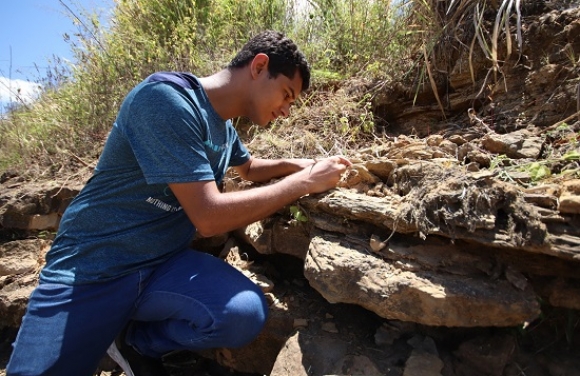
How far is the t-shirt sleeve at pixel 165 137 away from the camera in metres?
1.69

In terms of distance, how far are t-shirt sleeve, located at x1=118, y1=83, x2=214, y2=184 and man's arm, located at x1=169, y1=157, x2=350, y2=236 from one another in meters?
0.06

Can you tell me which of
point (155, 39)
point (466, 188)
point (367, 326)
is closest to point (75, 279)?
point (367, 326)

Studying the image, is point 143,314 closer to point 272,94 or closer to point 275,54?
point 272,94

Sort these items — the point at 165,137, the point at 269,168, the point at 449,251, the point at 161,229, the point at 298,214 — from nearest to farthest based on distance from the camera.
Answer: the point at 165,137
the point at 449,251
the point at 161,229
the point at 298,214
the point at 269,168

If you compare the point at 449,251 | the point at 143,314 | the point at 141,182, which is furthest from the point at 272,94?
the point at 143,314

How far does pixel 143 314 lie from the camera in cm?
201

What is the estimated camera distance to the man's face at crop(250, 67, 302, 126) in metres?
2.02

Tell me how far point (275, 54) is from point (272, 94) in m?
0.18

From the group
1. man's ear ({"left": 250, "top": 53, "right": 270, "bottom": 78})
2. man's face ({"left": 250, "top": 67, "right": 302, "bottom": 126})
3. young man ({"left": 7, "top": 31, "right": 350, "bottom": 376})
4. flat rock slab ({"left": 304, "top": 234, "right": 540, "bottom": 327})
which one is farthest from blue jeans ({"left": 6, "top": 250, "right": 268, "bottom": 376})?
man's ear ({"left": 250, "top": 53, "right": 270, "bottom": 78})

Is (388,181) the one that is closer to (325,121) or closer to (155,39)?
(325,121)

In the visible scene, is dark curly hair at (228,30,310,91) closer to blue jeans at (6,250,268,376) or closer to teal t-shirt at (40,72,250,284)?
teal t-shirt at (40,72,250,284)

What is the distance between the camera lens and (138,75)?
13.6 ft

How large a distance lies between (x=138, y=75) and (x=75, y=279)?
9.09 ft

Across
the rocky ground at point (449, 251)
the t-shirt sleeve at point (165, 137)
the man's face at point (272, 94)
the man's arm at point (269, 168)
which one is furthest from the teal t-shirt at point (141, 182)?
the rocky ground at point (449, 251)
